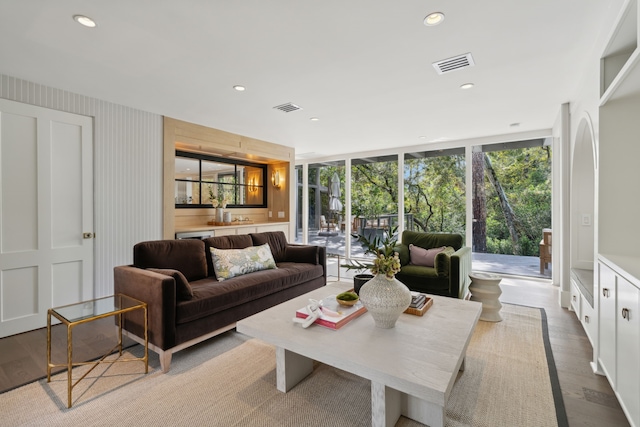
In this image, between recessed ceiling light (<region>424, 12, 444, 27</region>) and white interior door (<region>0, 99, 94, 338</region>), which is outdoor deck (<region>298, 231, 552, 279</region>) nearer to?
recessed ceiling light (<region>424, 12, 444, 27</region>)

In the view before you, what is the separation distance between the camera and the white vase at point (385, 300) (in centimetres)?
187

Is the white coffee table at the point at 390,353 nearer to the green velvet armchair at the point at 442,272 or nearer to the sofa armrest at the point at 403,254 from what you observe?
the green velvet armchair at the point at 442,272

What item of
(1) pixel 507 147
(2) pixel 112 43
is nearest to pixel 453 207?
(1) pixel 507 147

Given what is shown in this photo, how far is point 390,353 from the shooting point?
1.61 meters

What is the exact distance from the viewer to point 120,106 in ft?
12.1

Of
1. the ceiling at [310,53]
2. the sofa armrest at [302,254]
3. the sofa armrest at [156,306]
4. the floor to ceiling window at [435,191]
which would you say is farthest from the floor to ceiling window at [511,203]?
the sofa armrest at [156,306]

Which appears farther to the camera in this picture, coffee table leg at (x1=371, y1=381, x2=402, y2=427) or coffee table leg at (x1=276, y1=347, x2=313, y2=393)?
coffee table leg at (x1=276, y1=347, x2=313, y2=393)

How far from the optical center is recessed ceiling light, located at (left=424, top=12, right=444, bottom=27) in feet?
6.42

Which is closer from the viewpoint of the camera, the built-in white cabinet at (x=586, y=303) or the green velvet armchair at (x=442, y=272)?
the built-in white cabinet at (x=586, y=303)

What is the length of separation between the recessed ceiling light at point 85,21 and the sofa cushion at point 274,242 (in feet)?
8.43

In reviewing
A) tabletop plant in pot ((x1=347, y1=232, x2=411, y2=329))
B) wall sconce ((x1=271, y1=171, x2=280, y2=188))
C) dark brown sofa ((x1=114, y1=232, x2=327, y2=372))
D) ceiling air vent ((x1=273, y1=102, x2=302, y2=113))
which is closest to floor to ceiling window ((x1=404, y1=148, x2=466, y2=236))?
wall sconce ((x1=271, y1=171, x2=280, y2=188))

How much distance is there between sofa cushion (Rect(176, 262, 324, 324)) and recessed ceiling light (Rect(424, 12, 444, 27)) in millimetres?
2600

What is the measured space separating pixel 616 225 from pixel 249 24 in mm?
2838

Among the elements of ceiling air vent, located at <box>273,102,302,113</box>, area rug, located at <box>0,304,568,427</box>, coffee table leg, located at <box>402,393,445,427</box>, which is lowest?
area rug, located at <box>0,304,568,427</box>
